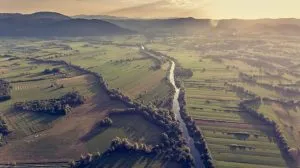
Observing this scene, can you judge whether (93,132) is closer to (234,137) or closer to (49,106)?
(49,106)

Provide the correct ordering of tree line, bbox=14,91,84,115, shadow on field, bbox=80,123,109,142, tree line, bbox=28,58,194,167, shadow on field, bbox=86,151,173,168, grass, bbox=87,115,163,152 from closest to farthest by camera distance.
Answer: shadow on field, bbox=86,151,173,168, tree line, bbox=28,58,194,167, grass, bbox=87,115,163,152, shadow on field, bbox=80,123,109,142, tree line, bbox=14,91,84,115

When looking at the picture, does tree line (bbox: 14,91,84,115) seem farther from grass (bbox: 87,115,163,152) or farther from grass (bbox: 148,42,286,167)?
grass (bbox: 148,42,286,167)

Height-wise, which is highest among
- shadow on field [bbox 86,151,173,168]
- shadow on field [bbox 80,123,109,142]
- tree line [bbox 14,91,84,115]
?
tree line [bbox 14,91,84,115]

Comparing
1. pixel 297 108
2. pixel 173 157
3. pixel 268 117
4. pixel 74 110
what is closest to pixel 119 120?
pixel 74 110

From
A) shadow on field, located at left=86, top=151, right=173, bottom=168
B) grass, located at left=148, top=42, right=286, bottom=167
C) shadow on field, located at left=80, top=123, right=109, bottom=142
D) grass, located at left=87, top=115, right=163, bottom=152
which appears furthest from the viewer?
shadow on field, located at left=80, top=123, right=109, bottom=142

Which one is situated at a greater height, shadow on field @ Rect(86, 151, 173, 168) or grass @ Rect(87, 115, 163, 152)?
grass @ Rect(87, 115, 163, 152)

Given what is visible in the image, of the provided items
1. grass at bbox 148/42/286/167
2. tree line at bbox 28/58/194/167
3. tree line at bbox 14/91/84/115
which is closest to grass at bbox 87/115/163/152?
tree line at bbox 28/58/194/167

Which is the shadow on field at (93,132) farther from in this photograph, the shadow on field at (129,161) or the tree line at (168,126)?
the shadow on field at (129,161)

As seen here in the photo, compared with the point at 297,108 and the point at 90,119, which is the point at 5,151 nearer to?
the point at 90,119

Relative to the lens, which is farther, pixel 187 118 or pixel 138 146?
pixel 187 118

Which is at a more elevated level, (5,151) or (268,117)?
(268,117)

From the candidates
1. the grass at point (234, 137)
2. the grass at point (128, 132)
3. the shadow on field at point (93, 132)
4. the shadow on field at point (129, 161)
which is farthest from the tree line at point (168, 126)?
the shadow on field at point (93, 132)
